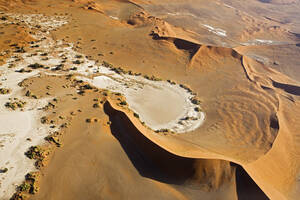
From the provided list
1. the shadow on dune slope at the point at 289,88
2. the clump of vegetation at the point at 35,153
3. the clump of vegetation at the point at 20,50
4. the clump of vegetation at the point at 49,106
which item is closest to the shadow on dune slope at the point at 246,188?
the clump of vegetation at the point at 35,153

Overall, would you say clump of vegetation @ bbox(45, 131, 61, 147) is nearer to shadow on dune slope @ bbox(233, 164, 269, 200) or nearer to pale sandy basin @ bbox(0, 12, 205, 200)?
pale sandy basin @ bbox(0, 12, 205, 200)

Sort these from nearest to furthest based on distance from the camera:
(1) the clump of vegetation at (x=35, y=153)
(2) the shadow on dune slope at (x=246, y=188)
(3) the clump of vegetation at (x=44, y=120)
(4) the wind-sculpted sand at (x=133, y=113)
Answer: (2) the shadow on dune slope at (x=246, y=188)
(4) the wind-sculpted sand at (x=133, y=113)
(1) the clump of vegetation at (x=35, y=153)
(3) the clump of vegetation at (x=44, y=120)

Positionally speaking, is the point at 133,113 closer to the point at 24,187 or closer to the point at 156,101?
the point at 156,101

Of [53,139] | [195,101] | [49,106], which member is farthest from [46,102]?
[195,101]

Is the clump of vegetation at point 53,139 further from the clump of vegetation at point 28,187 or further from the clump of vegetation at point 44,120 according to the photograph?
the clump of vegetation at point 28,187

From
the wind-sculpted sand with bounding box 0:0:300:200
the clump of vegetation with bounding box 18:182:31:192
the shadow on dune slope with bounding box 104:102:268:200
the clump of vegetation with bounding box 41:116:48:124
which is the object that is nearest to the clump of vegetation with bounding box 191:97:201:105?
the wind-sculpted sand with bounding box 0:0:300:200

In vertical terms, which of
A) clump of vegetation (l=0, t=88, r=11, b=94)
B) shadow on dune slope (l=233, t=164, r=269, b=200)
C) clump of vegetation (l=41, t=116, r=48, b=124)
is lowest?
A: clump of vegetation (l=0, t=88, r=11, b=94)
